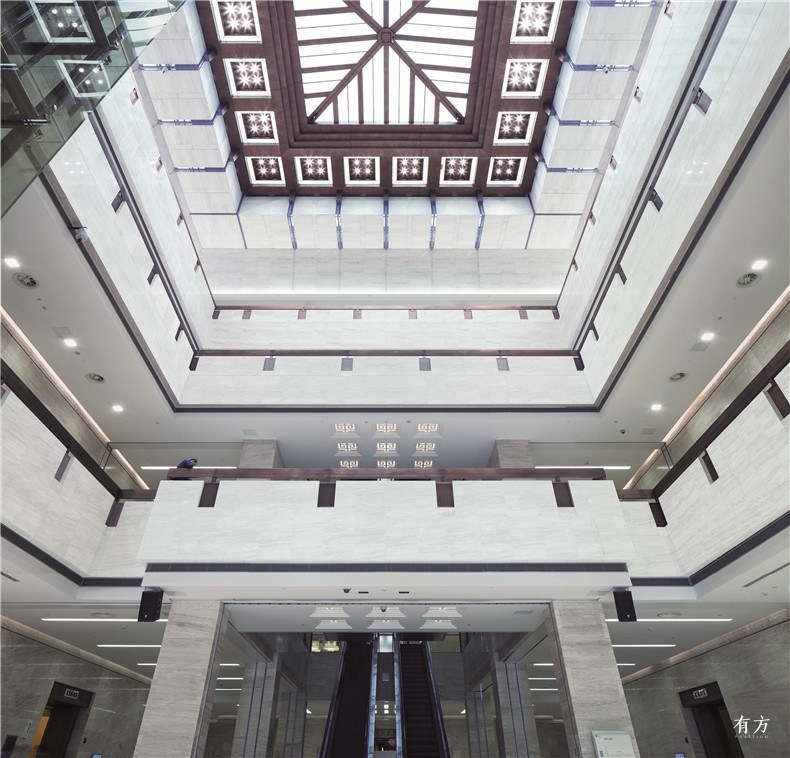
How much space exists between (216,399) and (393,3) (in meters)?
9.74

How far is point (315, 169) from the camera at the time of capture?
14641mm

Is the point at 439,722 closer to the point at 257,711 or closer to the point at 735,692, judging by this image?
the point at 257,711

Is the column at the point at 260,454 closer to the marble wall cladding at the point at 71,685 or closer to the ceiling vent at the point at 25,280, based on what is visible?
the marble wall cladding at the point at 71,685

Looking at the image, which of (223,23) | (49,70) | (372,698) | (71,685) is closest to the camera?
(49,70)

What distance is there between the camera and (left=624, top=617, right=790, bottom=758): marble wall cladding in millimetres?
10016

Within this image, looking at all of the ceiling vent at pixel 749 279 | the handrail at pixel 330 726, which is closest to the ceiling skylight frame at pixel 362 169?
the ceiling vent at pixel 749 279

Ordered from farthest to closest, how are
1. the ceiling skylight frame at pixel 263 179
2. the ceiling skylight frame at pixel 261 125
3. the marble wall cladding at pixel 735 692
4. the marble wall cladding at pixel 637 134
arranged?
the ceiling skylight frame at pixel 263 179 → the ceiling skylight frame at pixel 261 125 → the marble wall cladding at pixel 735 692 → the marble wall cladding at pixel 637 134

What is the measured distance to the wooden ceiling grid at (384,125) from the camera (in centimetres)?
1160

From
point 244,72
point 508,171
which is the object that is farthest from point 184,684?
point 508,171

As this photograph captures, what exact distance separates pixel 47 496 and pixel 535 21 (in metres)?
13.2

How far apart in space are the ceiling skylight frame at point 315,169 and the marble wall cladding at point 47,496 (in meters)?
9.59

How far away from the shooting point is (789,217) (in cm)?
723

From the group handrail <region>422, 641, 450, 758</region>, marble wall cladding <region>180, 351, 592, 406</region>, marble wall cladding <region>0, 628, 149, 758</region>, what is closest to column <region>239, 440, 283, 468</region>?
marble wall cladding <region>180, 351, 592, 406</region>

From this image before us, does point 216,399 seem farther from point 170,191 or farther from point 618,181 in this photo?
point 618,181
